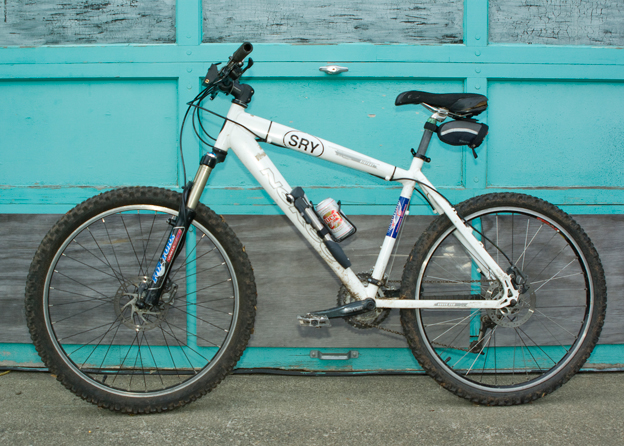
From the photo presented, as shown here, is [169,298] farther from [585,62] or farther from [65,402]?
[585,62]

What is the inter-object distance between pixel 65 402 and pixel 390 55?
246 cm

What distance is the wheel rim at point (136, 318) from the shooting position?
8.71ft

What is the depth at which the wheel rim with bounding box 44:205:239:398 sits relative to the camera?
8.71 ft

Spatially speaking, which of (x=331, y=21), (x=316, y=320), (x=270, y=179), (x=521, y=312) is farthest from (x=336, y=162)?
(x=521, y=312)

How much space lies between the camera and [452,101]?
7.24 feet

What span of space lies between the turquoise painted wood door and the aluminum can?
0.45 m

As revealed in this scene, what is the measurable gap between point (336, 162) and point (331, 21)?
3.04 ft

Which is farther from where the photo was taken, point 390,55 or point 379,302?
point 390,55

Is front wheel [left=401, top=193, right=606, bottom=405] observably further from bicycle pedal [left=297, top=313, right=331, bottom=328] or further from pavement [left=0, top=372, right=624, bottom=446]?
bicycle pedal [left=297, top=313, right=331, bottom=328]

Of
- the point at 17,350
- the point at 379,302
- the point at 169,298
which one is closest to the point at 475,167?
the point at 379,302

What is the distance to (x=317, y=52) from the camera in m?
2.63

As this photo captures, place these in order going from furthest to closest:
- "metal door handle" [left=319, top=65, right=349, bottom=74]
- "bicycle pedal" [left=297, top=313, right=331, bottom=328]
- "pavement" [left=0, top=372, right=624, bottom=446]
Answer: "metal door handle" [left=319, top=65, right=349, bottom=74] < "bicycle pedal" [left=297, top=313, right=331, bottom=328] < "pavement" [left=0, top=372, right=624, bottom=446]

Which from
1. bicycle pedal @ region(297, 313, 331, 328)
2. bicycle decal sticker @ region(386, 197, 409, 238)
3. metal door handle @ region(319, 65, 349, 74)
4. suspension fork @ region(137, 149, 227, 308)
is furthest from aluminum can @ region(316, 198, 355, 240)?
metal door handle @ region(319, 65, 349, 74)

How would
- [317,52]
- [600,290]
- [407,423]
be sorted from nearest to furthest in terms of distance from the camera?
[407,423], [600,290], [317,52]
